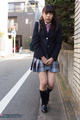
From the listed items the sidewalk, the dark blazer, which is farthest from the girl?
the sidewalk

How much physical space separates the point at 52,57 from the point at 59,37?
0.37 meters

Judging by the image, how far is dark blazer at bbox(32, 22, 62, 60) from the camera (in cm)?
307

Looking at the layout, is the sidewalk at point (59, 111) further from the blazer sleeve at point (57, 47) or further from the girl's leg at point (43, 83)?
the blazer sleeve at point (57, 47)

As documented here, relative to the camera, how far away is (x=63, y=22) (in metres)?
6.17

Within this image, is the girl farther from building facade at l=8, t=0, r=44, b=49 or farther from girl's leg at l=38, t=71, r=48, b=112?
building facade at l=8, t=0, r=44, b=49

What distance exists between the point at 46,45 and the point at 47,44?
0.03 meters

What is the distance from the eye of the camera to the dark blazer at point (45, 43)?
3070 millimetres

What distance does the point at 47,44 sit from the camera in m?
3.08

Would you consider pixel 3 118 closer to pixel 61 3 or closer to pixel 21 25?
pixel 61 3

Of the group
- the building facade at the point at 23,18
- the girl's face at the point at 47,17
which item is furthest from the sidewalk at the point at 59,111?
the building facade at the point at 23,18

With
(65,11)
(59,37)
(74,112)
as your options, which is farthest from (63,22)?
(74,112)

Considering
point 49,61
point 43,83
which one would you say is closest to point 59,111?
point 43,83

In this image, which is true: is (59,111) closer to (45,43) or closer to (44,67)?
(44,67)

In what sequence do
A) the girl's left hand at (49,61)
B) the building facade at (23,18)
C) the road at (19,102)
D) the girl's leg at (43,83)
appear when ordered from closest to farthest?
the girl's left hand at (49,61) < the girl's leg at (43,83) < the road at (19,102) < the building facade at (23,18)
